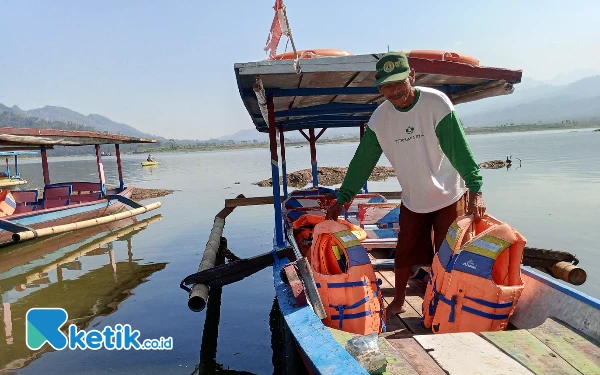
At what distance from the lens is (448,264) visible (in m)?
3.52

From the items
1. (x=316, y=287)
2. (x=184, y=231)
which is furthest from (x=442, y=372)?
(x=184, y=231)

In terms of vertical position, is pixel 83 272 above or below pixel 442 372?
below

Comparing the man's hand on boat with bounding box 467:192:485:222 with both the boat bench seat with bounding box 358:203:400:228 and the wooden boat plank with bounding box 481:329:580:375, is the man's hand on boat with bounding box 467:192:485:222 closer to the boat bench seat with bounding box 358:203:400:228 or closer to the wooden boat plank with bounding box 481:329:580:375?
the wooden boat plank with bounding box 481:329:580:375

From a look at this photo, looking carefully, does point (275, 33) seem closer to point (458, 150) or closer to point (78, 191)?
point (458, 150)

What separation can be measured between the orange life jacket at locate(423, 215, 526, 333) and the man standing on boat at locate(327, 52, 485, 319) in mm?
241

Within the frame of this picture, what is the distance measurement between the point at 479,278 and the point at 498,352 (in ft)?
1.94

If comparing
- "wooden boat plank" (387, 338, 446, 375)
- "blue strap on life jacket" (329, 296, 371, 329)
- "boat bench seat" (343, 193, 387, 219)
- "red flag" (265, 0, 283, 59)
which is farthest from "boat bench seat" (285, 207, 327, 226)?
"wooden boat plank" (387, 338, 446, 375)

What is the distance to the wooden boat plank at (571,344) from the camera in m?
2.68

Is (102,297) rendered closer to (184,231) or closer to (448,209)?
(184,231)

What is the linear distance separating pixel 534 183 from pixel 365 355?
21.7 metres

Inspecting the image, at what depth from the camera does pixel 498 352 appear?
2.84 meters

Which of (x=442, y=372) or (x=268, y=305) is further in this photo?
(x=268, y=305)

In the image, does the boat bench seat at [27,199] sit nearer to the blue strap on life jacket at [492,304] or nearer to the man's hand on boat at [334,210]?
the man's hand on boat at [334,210]

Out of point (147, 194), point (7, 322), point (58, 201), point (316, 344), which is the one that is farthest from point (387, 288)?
point (147, 194)
